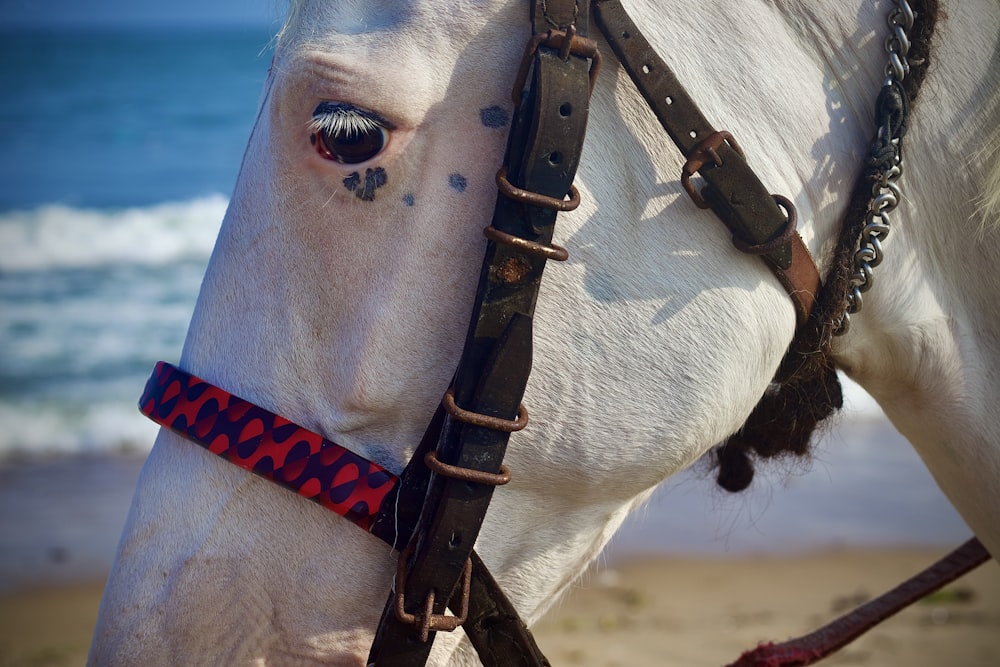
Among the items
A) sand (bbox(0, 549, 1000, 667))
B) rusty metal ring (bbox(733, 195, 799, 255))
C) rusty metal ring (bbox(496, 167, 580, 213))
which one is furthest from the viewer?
sand (bbox(0, 549, 1000, 667))

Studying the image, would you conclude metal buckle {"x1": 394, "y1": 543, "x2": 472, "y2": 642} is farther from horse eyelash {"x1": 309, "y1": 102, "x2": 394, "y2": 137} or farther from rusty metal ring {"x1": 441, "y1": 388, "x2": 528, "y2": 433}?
horse eyelash {"x1": 309, "y1": 102, "x2": 394, "y2": 137}

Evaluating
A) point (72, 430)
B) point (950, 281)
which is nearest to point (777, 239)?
point (950, 281)

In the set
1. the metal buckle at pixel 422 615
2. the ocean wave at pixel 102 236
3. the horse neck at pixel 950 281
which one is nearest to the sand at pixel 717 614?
the horse neck at pixel 950 281

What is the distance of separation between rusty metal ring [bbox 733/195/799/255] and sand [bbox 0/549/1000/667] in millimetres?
2996

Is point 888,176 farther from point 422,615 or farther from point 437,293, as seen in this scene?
point 422,615

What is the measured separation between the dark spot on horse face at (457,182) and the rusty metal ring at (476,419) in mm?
301

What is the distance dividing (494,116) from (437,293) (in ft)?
0.92

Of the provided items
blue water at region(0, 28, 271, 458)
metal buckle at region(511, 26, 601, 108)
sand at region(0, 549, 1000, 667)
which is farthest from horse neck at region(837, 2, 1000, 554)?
sand at region(0, 549, 1000, 667)

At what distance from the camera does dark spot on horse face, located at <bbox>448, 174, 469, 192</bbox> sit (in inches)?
50.7

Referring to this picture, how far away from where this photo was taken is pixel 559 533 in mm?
1459

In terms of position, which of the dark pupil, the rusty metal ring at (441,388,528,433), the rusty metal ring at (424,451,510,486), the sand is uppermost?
the dark pupil

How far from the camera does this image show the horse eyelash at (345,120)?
128 cm

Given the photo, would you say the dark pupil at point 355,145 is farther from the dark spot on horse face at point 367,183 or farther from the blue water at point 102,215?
the blue water at point 102,215

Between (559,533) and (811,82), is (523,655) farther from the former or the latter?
(811,82)
